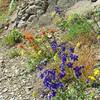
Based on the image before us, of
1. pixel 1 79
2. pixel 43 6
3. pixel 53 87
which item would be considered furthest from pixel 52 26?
pixel 53 87

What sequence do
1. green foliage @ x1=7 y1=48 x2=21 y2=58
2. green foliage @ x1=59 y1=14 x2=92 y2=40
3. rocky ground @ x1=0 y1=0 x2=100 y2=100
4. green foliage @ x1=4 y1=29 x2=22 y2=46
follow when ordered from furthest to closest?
green foliage @ x1=4 y1=29 x2=22 y2=46
green foliage @ x1=7 y1=48 x2=21 y2=58
green foliage @ x1=59 y1=14 x2=92 y2=40
rocky ground @ x1=0 y1=0 x2=100 y2=100

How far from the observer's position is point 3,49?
10.0 meters

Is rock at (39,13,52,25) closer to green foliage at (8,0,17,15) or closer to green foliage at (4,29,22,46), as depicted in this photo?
green foliage at (4,29,22,46)

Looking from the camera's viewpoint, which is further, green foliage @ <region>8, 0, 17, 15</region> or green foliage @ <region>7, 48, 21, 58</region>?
green foliage @ <region>8, 0, 17, 15</region>

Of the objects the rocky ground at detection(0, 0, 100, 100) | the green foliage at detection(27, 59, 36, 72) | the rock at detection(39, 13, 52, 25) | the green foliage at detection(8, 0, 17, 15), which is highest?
the green foliage at detection(8, 0, 17, 15)

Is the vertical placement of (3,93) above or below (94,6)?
below

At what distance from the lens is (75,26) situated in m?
8.52

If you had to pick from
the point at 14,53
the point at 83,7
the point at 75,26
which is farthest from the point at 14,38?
the point at 75,26

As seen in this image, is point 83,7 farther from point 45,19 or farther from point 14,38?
point 14,38

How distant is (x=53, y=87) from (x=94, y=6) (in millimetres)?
4280

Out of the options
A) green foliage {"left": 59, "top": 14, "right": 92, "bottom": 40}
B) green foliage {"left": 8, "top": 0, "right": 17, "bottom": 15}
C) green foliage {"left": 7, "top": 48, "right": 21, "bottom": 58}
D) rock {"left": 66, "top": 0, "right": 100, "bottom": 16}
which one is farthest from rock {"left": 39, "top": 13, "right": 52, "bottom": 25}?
green foliage {"left": 8, "top": 0, "right": 17, "bottom": 15}

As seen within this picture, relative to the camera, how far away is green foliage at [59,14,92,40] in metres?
8.17

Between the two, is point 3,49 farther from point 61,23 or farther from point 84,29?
point 84,29

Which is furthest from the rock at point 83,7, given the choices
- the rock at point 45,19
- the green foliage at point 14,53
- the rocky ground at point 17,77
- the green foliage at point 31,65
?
the green foliage at point 31,65
